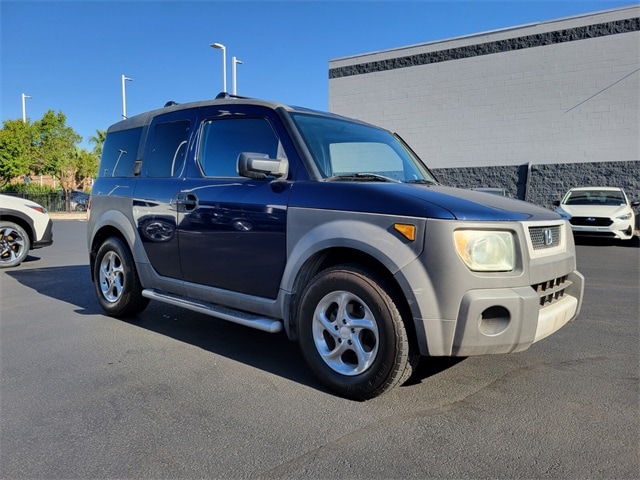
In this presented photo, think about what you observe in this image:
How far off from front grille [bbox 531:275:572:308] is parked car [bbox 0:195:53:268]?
8.95 m

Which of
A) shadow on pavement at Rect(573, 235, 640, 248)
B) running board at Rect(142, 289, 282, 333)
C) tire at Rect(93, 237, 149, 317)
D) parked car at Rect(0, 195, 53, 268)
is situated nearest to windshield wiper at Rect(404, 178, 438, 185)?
running board at Rect(142, 289, 282, 333)

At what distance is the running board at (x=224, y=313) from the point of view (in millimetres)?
3562

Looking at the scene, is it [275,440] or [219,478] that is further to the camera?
[275,440]

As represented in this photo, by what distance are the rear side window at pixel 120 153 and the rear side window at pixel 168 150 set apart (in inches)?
14.4

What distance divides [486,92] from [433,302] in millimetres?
17293

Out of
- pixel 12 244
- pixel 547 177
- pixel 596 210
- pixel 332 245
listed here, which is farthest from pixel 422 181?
pixel 547 177

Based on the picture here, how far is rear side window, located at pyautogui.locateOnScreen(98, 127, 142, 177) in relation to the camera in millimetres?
5164

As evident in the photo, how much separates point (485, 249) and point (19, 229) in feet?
29.0

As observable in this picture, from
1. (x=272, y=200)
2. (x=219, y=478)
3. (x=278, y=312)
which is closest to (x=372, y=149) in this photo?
(x=272, y=200)

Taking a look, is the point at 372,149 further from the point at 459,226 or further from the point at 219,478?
the point at 219,478

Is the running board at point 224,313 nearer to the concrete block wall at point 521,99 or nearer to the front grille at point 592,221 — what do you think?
the front grille at point 592,221

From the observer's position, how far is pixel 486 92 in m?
18.3

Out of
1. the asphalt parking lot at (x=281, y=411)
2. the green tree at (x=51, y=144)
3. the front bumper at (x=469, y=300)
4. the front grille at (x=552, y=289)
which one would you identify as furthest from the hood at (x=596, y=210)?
the green tree at (x=51, y=144)

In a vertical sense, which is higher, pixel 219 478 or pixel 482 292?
pixel 482 292
